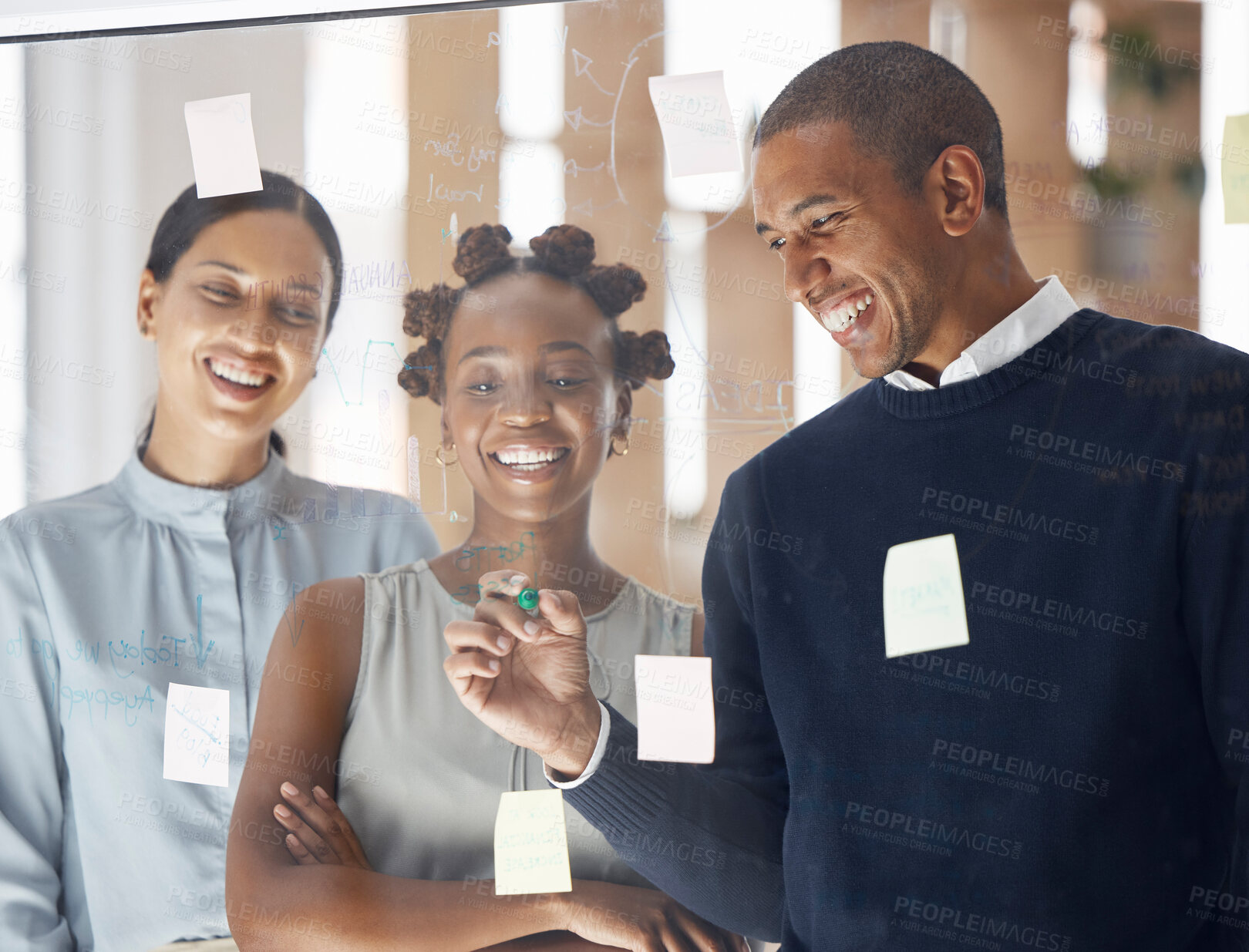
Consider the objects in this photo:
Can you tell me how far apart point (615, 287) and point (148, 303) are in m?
0.67

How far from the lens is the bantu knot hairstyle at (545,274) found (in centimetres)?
116

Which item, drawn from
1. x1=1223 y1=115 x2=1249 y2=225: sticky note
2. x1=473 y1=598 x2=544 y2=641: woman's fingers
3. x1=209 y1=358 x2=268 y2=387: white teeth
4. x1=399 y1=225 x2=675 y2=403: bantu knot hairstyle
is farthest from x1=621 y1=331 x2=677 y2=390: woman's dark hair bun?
x1=1223 y1=115 x2=1249 y2=225: sticky note

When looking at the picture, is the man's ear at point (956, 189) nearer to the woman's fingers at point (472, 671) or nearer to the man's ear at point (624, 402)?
the man's ear at point (624, 402)

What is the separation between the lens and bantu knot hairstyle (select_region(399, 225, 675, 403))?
3.80 ft

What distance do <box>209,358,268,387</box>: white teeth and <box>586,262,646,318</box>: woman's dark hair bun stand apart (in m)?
0.47

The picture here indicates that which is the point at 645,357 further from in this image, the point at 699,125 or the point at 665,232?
the point at 699,125

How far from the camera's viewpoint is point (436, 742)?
3.87ft

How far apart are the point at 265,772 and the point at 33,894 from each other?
15.0 inches

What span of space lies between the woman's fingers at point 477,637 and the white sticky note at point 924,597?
1.52ft

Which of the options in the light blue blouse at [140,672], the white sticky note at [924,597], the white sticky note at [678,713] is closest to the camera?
the white sticky note at [924,597]

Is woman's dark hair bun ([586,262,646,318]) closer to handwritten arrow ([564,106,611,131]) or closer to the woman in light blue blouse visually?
handwritten arrow ([564,106,611,131])

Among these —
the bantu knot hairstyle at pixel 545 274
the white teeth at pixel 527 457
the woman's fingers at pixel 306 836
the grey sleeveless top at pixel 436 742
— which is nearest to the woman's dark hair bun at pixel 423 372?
the bantu knot hairstyle at pixel 545 274

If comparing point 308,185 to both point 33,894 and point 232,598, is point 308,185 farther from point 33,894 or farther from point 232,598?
point 33,894

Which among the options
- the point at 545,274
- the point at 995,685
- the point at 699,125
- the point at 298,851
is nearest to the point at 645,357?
the point at 545,274
